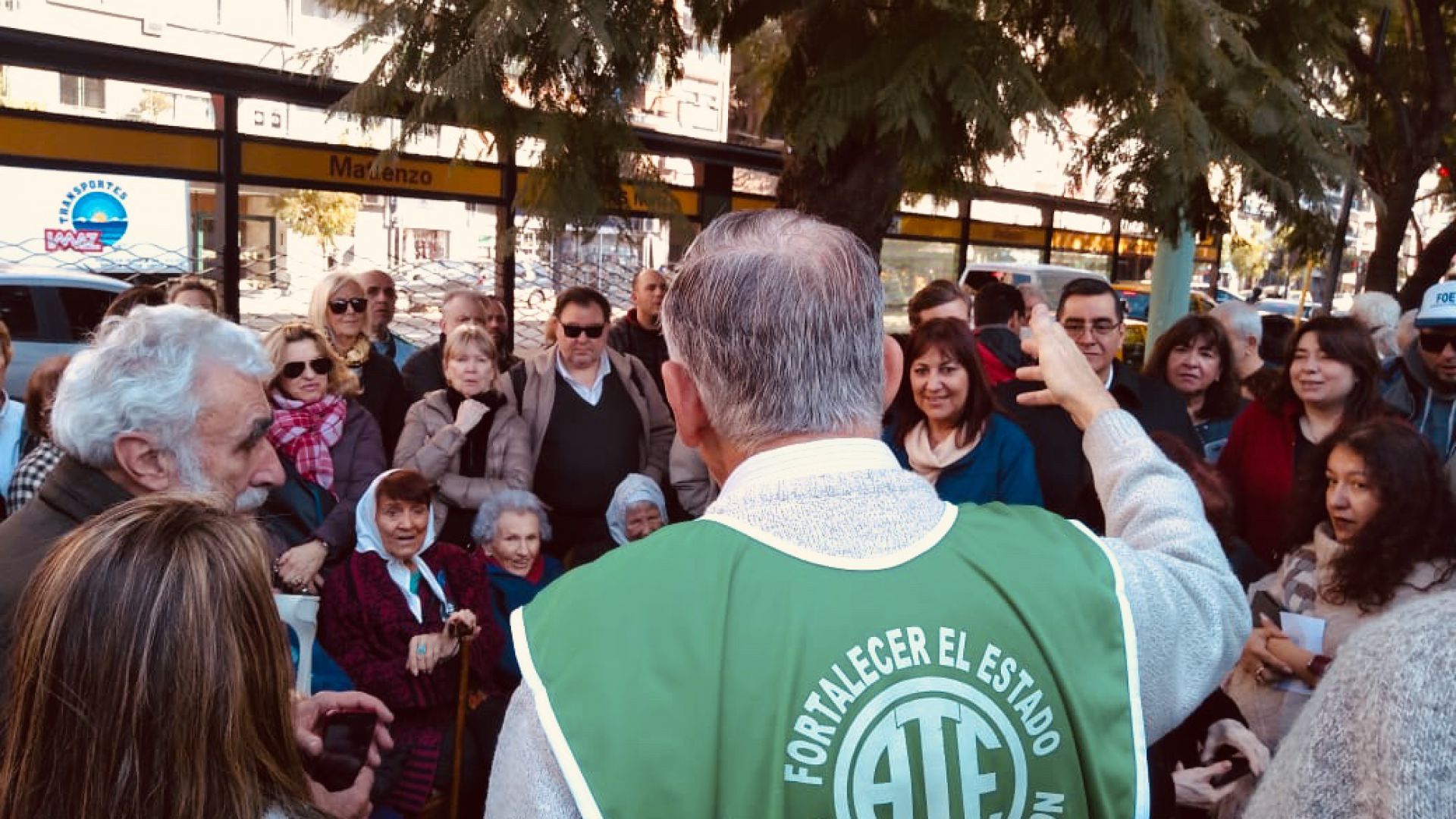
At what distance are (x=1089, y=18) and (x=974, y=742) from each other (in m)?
3.78

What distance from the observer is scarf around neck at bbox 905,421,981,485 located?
12.8 feet

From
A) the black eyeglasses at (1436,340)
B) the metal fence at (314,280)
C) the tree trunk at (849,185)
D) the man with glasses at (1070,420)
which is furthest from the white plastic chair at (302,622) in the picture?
the metal fence at (314,280)

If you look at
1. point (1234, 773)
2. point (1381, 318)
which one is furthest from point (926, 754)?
point (1381, 318)

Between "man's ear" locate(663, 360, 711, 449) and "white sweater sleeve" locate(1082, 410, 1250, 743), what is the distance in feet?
1.65

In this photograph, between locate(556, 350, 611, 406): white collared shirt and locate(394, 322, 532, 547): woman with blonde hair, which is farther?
locate(556, 350, 611, 406): white collared shirt

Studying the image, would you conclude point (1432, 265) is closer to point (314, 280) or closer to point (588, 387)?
point (588, 387)

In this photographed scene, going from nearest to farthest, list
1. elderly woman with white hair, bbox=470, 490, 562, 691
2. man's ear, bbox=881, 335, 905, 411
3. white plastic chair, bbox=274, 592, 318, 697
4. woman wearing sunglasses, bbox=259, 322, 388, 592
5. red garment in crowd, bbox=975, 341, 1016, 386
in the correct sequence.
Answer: man's ear, bbox=881, 335, 905, 411, white plastic chair, bbox=274, 592, 318, 697, woman wearing sunglasses, bbox=259, 322, 388, 592, elderly woman with white hair, bbox=470, 490, 562, 691, red garment in crowd, bbox=975, 341, 1016, 386

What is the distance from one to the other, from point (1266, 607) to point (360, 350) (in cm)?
392

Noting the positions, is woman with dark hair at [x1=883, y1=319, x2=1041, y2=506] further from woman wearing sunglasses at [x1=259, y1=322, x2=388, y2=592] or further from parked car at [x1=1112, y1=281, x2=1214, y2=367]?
parked car at [x1=1112, y1=281, x2=1214, y2=367]

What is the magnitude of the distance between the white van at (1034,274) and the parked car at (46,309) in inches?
454

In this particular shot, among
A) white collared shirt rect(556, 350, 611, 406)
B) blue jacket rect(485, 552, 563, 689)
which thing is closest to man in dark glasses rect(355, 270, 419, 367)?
white collared shirt rect(556, 350, 611, 406)

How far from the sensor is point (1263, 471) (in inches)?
170

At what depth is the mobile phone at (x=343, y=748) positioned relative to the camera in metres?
2.18

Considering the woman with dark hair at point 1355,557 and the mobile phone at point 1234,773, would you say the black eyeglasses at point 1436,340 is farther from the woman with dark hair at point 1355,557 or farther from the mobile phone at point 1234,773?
the mobile phone at point 1234,773
